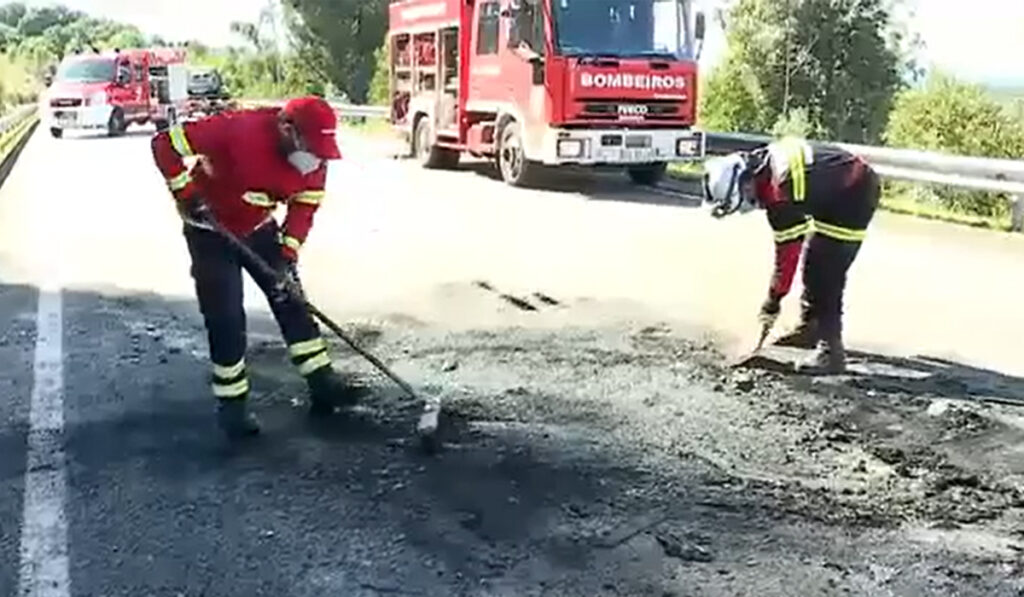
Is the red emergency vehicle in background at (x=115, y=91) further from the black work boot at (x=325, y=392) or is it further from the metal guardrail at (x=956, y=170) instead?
the black work boot at (x=325, y=392)

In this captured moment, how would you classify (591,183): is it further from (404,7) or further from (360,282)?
(360,282)

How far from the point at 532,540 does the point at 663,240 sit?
7.57 metres

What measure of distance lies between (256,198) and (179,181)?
12.8 inches

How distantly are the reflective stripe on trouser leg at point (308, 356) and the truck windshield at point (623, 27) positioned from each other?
1000 cm

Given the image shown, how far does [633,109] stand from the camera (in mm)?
15578

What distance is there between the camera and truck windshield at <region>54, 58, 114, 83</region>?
3228 centimetres

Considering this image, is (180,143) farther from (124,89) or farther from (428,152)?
(124,89)

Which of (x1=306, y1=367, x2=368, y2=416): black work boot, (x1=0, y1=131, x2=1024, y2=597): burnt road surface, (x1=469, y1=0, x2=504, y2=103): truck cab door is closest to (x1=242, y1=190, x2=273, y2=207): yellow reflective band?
(x1=306, y1=367, x2=368, y2=416): black work boot

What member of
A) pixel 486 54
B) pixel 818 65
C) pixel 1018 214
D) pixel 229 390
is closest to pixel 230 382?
pixel 229 390

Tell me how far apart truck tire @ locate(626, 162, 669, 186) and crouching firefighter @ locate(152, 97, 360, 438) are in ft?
38.0

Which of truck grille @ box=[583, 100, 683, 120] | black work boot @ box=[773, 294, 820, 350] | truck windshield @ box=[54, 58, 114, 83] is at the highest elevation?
truck windshield @ box=[54, 58, 114, 83]

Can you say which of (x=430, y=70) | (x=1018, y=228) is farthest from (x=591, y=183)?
(x=1018, y=228)

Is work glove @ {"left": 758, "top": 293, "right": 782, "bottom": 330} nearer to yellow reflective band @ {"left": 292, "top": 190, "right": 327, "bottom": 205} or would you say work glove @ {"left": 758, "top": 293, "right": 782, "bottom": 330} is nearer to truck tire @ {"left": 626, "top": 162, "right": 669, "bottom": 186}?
yellow reflective band @ {"left": 292, "top": 190, "right": 327, "bottom": 205}

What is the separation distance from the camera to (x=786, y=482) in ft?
15.9
